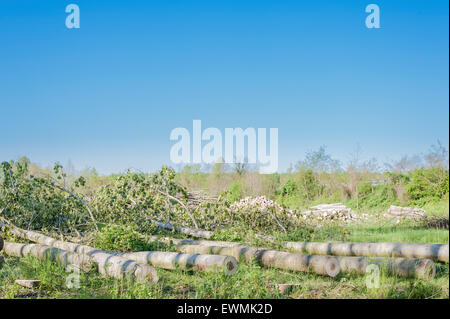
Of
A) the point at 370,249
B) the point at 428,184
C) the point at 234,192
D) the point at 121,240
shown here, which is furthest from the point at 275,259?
the point at 234,192

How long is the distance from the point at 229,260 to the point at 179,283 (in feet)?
2.78

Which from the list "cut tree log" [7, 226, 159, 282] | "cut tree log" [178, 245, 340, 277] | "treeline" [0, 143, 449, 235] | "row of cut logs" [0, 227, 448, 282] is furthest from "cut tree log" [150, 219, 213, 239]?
"cut tree log" [7, 226, 159, 282]

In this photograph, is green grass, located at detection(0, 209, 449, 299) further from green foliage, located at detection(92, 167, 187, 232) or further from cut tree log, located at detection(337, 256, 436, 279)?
green foliage, located at detection(92, 167, 187, 232)

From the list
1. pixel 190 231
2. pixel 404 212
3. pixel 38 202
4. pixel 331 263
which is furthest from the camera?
pixel 38 202

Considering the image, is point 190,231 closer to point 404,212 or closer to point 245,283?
point 245,283

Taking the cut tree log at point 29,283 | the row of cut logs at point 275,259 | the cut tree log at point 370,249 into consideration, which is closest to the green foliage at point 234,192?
the cut tree log at point 370,249

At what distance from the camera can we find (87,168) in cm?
1287

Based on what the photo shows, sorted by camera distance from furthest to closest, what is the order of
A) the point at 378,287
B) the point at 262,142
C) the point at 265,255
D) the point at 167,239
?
the point at 167,239
the point at 262,142
the point at 265,255
the point at 378,287

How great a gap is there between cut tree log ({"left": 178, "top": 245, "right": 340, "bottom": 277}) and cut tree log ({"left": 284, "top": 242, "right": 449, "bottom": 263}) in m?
0.90

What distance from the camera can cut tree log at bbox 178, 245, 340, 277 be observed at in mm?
5789

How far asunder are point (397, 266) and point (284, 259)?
5.49ft

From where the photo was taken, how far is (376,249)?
6.30 meters
